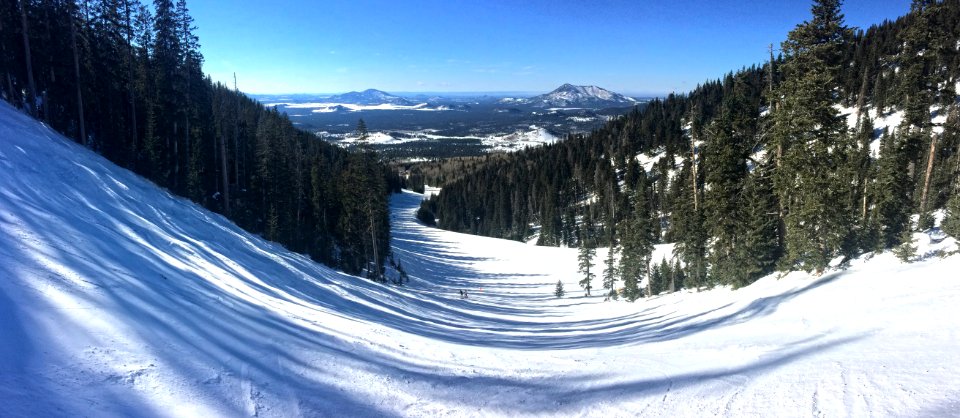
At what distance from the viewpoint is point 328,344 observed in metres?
8.79

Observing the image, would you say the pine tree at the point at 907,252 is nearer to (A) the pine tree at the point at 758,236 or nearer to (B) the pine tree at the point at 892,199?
(B) the pine tree at the point at 892,199

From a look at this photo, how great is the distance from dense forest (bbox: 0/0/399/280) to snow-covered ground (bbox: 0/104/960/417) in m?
11.7

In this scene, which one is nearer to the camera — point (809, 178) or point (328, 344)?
point (328, 344)

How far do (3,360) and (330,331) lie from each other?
17.7 ft

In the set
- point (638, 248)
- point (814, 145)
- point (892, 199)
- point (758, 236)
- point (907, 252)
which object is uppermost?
point (814, 145)

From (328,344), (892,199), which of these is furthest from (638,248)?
(328,344)

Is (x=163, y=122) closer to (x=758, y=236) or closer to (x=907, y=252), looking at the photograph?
(x=758, y=236)

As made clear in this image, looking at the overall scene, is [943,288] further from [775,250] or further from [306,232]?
[306,232]

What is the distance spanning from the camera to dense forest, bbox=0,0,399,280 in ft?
79.2

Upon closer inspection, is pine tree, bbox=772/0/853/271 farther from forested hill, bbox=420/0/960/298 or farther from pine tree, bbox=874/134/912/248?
pine tree, bbox=874/134/912/248

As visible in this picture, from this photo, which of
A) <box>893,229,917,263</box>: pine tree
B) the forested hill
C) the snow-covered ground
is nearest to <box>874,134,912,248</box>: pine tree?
the forested hill

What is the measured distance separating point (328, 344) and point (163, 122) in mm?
33004

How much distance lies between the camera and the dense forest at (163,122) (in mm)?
24139

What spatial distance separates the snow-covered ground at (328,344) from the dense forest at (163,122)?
11.7 m
